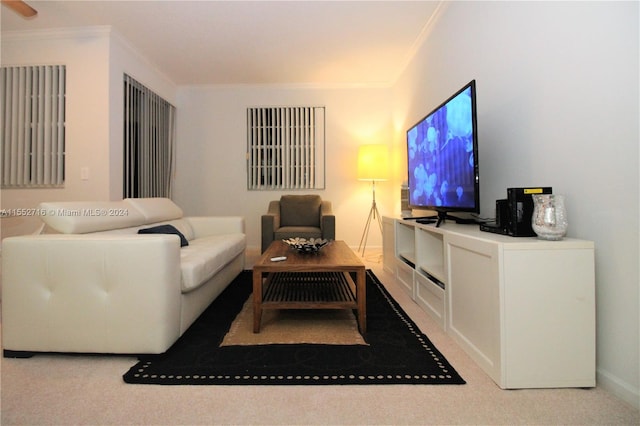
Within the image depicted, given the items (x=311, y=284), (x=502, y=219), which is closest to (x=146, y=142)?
(x=311, y=284)

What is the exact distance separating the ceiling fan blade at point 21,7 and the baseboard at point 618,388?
14.9 feet

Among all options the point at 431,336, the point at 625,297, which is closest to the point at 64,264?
the point at 431,336

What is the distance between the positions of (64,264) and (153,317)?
48 centimetres

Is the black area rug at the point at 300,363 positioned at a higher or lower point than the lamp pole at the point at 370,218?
lower

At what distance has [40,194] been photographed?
9.99ft

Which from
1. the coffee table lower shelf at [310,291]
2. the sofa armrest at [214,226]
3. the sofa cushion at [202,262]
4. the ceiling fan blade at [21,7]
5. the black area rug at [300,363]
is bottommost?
the black area rug at [300,363]

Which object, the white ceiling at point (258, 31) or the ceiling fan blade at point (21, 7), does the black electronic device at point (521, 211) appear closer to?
the white ceiling at point (258, 31)

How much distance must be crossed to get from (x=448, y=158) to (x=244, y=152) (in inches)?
131

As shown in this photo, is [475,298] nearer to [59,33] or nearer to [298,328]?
[298,328]

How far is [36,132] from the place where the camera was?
3.06 metres

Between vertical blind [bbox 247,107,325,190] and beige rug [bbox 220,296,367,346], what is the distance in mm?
2691

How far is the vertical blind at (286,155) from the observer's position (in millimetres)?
4500

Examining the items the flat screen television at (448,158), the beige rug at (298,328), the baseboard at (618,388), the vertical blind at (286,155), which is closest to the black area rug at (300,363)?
the beige rug at (298,328)

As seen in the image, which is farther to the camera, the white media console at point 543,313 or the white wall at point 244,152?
the white wall at point 244,152
